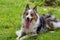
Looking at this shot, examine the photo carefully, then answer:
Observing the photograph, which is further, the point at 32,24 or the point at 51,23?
the point at 51,23

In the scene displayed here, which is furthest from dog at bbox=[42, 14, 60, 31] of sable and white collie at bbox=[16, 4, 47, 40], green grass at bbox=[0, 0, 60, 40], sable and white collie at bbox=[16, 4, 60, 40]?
sable and white collie at bbox=[16, 4, 47, 40]

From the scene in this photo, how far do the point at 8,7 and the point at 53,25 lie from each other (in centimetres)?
314

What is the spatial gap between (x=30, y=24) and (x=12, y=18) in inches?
74.1

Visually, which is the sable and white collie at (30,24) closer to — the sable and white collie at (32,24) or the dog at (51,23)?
the sable and white collie at (32,24)

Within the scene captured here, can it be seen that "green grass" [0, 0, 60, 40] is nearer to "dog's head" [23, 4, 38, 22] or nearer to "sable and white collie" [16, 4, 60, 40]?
"sable and white collie" [16, 4, 60, 40]

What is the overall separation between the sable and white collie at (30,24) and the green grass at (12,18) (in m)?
0.18

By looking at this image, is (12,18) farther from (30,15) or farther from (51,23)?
(30,15)

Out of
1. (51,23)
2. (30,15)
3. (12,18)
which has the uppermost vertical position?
(12,18)

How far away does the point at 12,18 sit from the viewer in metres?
8.77

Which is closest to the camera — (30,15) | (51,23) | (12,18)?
(30,15)

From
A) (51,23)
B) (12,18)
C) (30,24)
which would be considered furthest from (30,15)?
(12,18)

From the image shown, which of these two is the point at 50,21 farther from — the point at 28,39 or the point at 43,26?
the point at 28,39

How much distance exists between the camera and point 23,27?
7078mm

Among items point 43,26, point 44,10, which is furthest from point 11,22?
point 44,10
